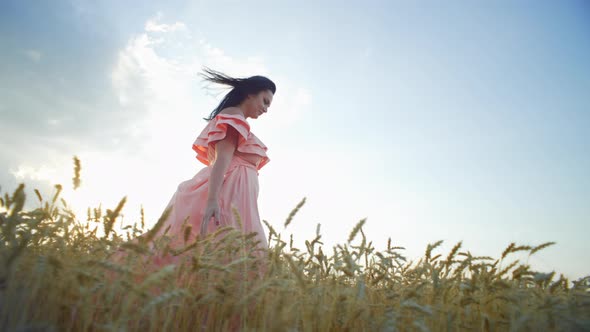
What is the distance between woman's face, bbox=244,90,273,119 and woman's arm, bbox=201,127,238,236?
0.63 metres

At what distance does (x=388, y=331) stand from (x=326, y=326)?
0.25 meters

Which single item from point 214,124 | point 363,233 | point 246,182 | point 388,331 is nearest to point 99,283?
point 388,331

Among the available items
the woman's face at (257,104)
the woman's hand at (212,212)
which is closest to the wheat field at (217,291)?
the woman's hand at (212,212)

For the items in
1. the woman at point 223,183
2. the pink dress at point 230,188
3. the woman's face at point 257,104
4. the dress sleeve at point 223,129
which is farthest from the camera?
the woman's face at point 257,104

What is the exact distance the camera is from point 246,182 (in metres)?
3.45

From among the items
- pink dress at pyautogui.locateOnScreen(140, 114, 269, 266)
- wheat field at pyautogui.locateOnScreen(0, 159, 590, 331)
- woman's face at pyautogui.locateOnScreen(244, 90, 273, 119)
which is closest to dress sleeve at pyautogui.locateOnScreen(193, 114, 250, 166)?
pink dress at pyautogui.locateOnScreen(140, 114, 269, 266)

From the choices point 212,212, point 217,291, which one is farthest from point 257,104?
point 217,291

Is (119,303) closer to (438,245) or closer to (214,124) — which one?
(438,245)

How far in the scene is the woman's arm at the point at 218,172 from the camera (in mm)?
3004

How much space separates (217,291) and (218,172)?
1794 millimetres

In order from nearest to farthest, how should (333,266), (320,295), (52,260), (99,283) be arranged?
(52,260) < (99,283) < (320,295) < (333,266)

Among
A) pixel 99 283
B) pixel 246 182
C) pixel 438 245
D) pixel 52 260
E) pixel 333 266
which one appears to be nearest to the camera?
pixel 52 260

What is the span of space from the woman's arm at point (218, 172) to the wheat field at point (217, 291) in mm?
765

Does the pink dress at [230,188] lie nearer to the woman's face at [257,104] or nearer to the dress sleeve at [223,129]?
the dress sleeve at [223,129]
